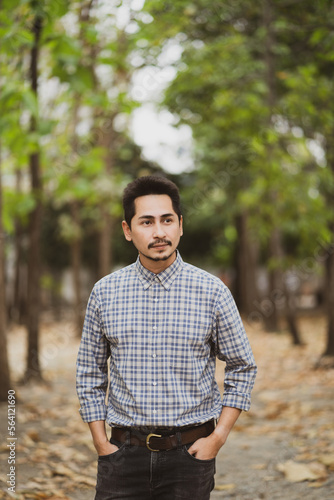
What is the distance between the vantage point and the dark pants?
2561 millimetres

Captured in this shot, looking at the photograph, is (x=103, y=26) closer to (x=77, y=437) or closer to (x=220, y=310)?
(x=77, y=437)

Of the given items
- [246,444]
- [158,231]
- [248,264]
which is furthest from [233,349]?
[248,264]

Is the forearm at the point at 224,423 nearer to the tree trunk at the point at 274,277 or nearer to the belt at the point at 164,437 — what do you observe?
the belt at the point at 164,437

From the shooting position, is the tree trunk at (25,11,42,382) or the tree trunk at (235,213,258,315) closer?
the tree trunk at (25,11,42,382)

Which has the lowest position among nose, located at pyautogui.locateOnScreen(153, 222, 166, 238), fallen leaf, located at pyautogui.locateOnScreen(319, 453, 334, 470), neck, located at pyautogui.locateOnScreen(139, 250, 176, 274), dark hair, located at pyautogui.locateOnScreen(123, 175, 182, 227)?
fallen leaf, located at pyautogui.locateOnScreen(319, 453, 334, 470)

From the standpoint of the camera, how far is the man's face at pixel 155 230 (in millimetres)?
2648

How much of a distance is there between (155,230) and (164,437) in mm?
919

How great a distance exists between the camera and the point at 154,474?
257cm

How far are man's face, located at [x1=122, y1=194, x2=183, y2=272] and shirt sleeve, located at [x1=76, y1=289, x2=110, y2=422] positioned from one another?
12.7 inches

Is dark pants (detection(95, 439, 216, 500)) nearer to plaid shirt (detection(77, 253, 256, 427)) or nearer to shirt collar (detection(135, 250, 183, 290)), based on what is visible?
plaid shirt (detection(77, 253, 256, 427))

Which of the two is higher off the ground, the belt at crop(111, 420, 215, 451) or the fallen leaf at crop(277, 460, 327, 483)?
the belt at crop(111, 420, 215, 451)

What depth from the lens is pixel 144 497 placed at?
2613 millimetres

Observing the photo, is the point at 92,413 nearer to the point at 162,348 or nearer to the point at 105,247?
the point at 162,348

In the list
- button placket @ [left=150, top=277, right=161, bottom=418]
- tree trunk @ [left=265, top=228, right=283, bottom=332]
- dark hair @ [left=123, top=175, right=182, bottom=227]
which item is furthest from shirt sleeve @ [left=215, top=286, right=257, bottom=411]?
tree trunk @ [left=265, top=228, right=283, bottom=332]
